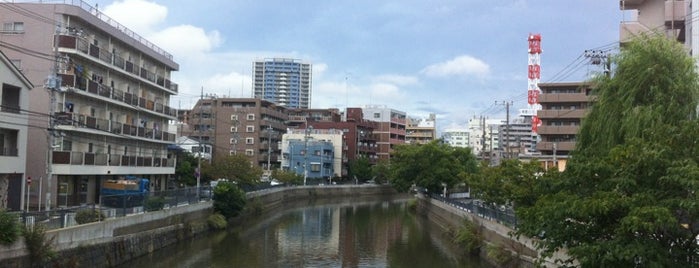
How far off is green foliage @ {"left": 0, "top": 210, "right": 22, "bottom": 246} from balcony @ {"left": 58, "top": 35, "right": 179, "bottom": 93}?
21.6 m

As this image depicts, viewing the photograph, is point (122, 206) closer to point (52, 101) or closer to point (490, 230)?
point (52, 101)

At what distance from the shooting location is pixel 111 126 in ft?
150

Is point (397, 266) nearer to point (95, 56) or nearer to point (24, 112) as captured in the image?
point (24, 112)

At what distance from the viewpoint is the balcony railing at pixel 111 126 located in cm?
3844

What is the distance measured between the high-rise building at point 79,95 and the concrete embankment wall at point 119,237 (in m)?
5.47

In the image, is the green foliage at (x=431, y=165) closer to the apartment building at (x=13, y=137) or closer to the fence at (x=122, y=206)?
the fence at (x=122, y=206)

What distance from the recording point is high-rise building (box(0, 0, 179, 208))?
38.9 metres

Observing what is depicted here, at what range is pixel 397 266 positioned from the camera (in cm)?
3219

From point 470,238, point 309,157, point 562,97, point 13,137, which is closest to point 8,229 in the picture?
point 13,137

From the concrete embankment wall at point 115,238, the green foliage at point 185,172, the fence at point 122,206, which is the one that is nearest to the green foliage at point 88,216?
the fence at point 122,206

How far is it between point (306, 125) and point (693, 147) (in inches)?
4092

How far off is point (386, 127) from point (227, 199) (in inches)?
3218

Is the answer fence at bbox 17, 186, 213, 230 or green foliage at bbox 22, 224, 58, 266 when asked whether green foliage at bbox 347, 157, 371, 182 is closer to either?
fence at bbox 17, 186, 213, 230

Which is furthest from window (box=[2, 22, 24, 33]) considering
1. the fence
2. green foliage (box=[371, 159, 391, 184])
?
green foliage (box=[371, 159, 391, 184])
